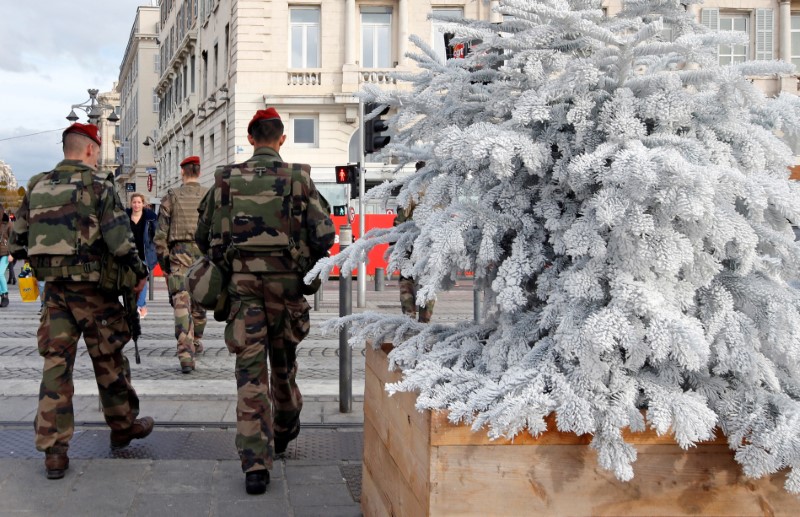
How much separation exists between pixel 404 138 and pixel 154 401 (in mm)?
3731

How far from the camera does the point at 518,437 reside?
2.23m

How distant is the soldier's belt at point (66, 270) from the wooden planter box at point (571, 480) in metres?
2.71

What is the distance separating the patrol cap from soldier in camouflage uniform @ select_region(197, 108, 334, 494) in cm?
9

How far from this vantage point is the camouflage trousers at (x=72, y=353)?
4.27 m

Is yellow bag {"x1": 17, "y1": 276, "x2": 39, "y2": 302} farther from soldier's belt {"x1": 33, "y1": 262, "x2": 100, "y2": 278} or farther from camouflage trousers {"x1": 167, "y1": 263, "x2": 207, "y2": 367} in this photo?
soldier's belt {"x1": 33, "y1": 262, "x2": 100, "y2": 278}

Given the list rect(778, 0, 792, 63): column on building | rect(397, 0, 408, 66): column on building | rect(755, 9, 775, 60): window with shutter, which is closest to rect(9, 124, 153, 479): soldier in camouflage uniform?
rect(397, 0, 408, 66): column on building

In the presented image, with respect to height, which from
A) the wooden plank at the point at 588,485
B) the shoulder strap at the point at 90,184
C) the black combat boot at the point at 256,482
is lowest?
the black combat boot at the point at 256,482

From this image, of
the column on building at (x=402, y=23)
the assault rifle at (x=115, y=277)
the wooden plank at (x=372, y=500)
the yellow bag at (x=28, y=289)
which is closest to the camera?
the wooden plank at (x=372, y=500)

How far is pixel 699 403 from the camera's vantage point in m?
2.14

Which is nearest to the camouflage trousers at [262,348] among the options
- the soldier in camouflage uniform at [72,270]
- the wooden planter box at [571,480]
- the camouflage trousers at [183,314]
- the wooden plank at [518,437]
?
the soldier in camouflage uniform at [72,270]

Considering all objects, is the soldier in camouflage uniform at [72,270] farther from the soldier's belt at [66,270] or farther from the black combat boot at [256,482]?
the black combat boot at [256,482]

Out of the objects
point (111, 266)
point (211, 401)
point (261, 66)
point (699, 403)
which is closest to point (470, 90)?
point (699, 403)

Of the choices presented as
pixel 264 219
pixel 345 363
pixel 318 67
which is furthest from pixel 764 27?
pixel 264 219

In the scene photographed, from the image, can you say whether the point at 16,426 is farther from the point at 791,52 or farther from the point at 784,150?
the point at 791,52
